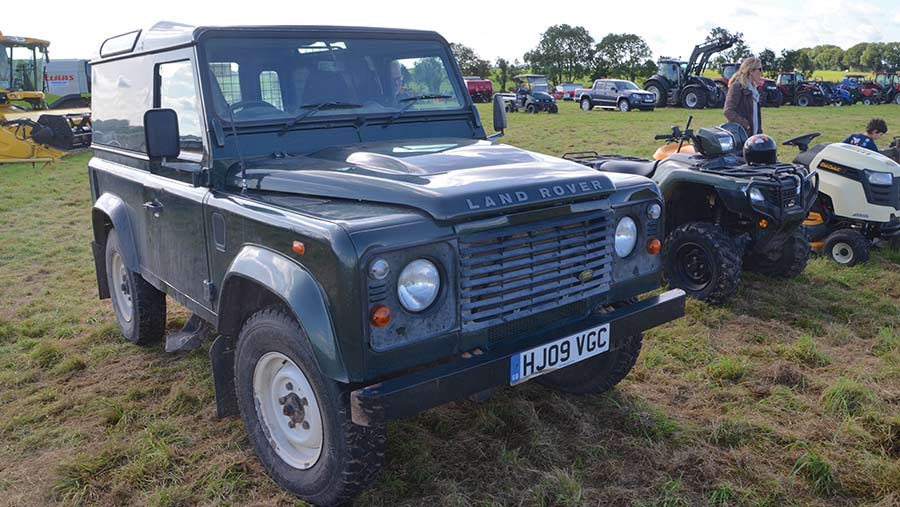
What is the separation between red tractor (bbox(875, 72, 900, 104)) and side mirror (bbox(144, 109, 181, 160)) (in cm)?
3764

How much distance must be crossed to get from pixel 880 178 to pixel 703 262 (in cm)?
199

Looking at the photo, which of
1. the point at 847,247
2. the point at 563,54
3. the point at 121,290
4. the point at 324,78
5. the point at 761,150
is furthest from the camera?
the point at 563,54

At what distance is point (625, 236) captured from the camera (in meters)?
3.42

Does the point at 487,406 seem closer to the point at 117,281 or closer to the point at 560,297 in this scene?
the point at 560,297

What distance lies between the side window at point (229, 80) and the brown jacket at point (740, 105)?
18.4 feet

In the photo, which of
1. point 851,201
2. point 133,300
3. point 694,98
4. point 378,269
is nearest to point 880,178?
point 851,201

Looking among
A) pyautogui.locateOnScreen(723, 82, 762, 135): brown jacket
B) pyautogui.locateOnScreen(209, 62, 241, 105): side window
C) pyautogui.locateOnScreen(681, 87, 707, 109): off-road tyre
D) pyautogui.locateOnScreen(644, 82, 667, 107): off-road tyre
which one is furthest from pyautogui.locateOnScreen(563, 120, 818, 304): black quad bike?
pyautogui.locateOnScreen(644, 82, 667, 107): off-road tyre

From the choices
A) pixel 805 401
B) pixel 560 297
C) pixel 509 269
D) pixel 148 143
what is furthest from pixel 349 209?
pixel 805 401

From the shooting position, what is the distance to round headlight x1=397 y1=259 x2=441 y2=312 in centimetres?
265

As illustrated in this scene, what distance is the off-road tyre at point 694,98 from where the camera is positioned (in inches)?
1121

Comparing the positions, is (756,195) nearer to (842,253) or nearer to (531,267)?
(842,253)

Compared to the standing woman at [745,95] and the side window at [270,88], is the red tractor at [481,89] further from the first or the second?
the side window at [270,88]

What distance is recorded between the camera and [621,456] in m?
3.49

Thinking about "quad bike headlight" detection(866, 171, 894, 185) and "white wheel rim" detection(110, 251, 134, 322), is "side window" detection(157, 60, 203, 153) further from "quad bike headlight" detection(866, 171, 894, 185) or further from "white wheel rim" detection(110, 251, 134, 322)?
"quad bike headlight" detection(866, 171, 894, 185)
